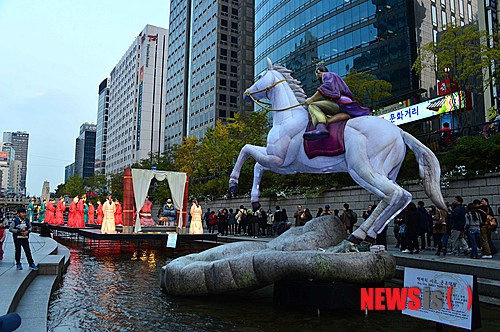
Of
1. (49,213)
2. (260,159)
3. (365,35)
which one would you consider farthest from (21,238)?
(365,35)

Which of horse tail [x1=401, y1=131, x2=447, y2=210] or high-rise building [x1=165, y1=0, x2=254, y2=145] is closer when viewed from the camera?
horse tail [x1=401, y1=131, x2=447, y2=210]

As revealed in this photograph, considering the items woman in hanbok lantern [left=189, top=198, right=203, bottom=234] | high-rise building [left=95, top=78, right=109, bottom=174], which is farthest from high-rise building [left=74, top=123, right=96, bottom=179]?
woman in hanbok lantern [left=189, top=198, right=203, bottom=234]

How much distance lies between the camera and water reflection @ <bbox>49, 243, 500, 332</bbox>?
19.6ft

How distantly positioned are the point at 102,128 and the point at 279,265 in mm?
141860

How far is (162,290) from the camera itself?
8.48m

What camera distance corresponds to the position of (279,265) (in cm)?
705

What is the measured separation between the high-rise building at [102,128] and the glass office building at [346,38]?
319ft

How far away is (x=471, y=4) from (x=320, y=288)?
167 ft

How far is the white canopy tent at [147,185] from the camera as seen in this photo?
1875 centimetres

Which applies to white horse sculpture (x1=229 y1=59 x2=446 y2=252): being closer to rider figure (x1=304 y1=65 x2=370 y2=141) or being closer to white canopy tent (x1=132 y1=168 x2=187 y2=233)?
rider figure (x1=304 y1=65 x2=370 y2=141)

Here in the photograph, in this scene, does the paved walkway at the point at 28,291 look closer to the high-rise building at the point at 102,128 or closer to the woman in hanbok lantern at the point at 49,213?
the woman in hanbok lantern at the point at 49,213

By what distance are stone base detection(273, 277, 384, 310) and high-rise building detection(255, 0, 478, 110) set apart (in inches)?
1009

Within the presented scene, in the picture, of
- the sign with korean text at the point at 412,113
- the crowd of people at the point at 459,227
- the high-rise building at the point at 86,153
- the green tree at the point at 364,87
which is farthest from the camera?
the high-rise building at the point at 86,153

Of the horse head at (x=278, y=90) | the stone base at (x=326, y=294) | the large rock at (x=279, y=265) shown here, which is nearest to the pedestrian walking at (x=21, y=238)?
the large rock at (x=279, y=265)
